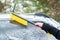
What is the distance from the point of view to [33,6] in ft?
17.3

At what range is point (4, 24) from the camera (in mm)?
2072

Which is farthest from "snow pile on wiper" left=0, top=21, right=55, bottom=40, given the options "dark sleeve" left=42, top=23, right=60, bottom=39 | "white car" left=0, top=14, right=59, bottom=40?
"dark sleeve" left=42, top=23, right=60, bottom=39

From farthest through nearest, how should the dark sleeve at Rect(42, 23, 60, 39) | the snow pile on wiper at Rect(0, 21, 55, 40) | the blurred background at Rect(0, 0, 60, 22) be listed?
Result: the blurred background at Rect(0, 0, 60, 22) < the dark sleeve at Rect(42, 23, 60, 39) < the snow pile on wiper at Rect(0, 21, 55, 40)

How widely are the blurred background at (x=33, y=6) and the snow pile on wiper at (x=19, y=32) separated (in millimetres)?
2597

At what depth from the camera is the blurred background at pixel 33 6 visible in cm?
498

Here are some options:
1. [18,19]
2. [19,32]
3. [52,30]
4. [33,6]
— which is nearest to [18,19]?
[18,19]

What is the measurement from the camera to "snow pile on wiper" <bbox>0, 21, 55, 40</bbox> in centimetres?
193

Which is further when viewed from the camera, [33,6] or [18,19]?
[33,6]

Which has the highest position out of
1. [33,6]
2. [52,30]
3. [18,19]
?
[18,19]

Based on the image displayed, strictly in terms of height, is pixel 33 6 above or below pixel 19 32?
below

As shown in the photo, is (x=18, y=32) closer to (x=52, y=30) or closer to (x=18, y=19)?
(x=18, y=19)

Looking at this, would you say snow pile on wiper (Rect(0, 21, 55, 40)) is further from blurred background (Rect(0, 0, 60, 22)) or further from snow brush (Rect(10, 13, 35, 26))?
blurred background (Rect(0, 0, 60, 22))

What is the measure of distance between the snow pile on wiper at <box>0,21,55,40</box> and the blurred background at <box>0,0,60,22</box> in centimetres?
260

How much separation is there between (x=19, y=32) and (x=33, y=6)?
3.26 meters
